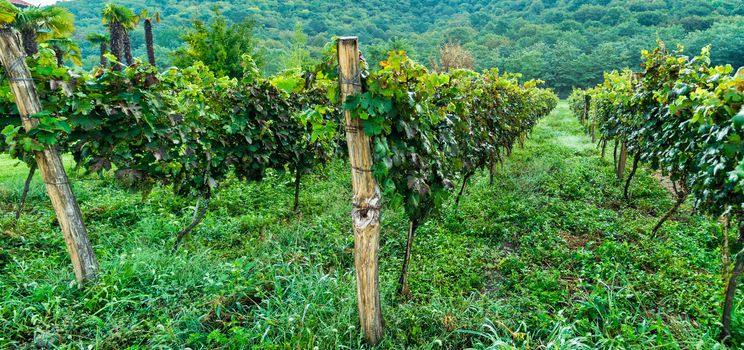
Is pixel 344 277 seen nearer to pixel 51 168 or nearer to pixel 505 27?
pixel 51 168

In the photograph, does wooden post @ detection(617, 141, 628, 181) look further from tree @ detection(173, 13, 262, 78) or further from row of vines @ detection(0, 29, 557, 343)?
tree @ detection(173, 13, 262, 78)

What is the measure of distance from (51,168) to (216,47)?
72.7 feet

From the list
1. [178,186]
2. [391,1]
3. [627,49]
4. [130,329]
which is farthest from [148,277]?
[391,1]

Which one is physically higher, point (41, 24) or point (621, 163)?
point (41, 24)

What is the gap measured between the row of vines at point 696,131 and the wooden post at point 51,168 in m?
4.43

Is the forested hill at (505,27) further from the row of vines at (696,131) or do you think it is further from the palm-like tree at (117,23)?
the row of vines at (696,131)

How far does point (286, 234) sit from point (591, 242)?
3764 mm

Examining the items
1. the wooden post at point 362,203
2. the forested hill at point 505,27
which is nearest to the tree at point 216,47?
the forested hill at point 505,27

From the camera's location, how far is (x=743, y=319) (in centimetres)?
282

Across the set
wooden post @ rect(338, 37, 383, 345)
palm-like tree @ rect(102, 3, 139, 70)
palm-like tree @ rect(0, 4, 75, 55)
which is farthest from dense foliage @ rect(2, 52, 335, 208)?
palm-like tree @ rect(102, 3, 139, 70)

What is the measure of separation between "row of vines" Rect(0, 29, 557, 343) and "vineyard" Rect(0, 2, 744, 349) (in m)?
0.02

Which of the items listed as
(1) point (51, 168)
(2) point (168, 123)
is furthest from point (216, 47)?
(1) point (51, 168)

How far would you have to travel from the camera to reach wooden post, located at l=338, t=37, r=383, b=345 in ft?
7.05

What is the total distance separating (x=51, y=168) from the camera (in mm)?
2838
